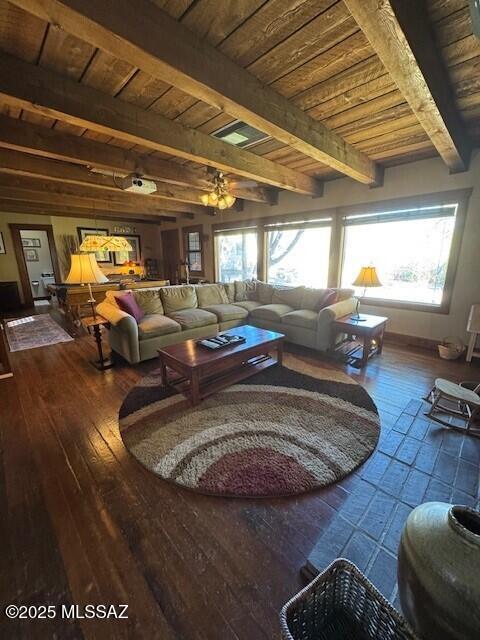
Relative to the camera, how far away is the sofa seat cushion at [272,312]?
411 centimetres

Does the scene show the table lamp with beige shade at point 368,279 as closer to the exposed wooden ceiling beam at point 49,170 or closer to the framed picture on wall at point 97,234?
the exposed wooden ceiling beam at point 49,170

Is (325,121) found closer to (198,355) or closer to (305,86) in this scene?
(305,86)

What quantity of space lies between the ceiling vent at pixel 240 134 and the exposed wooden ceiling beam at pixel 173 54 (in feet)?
1.95

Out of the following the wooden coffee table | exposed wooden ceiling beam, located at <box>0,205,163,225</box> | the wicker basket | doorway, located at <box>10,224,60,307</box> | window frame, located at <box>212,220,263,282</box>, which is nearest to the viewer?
the wicker basket

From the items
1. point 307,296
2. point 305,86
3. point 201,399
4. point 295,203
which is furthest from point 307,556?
point 295,203

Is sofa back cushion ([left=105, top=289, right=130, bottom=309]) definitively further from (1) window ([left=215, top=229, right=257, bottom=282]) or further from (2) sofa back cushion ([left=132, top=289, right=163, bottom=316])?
(1) window ([left=215, top=229, right=257, bottom=282])

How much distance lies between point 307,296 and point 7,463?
Answer: 12.5ft

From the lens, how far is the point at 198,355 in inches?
100

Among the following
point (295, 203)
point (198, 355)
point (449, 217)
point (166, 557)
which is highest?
point (295, 203)

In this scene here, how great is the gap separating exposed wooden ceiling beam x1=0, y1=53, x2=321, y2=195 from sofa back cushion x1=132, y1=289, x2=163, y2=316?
1971 mm

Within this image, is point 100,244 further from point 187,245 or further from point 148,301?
point 187,245

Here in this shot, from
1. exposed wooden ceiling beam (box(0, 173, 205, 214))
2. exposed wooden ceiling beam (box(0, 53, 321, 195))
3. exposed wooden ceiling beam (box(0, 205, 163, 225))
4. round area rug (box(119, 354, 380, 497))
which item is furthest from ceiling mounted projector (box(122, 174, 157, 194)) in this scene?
exposed wooden ceiling beam (box(0, 205, 163, 225))

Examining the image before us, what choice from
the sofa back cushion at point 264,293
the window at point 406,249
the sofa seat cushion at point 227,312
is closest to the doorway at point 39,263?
the sofa seat cushion at point 227,312

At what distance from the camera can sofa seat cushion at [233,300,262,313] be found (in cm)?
457
